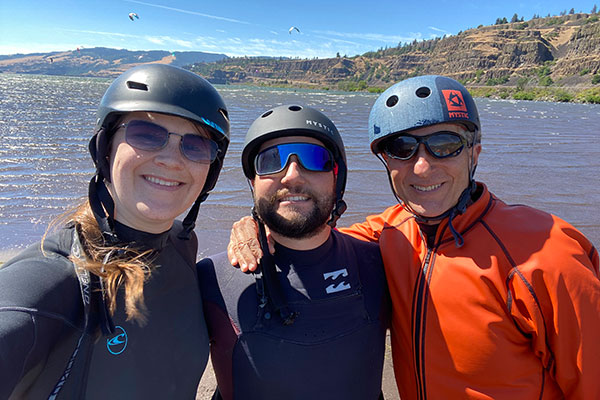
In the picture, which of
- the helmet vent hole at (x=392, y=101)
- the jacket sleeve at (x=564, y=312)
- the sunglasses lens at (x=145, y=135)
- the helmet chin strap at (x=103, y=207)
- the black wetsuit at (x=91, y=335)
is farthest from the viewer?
the helmet vent hole at (x=392, y=101)

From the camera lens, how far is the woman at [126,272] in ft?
5.24

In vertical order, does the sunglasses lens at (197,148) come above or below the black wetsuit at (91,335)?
above

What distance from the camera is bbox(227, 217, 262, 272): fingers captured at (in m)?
2.42

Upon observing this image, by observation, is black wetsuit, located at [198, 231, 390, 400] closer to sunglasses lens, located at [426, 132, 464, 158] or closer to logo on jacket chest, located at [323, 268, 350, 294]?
logo on jacket chest, located at [323, 268, 350, 294]

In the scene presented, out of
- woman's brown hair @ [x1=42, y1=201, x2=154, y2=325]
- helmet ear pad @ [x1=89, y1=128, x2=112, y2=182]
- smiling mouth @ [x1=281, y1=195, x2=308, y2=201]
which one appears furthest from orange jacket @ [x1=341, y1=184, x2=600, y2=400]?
helmet ear pad @ [x1=89, y1=128, x2=112, y2=182]

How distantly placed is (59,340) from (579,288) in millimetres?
2810

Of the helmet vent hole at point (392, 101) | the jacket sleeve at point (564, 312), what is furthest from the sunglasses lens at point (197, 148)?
the jacket sleeve at point (564, 312)

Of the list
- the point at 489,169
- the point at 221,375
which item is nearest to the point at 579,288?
the point at 221,375

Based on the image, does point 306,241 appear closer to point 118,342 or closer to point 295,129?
point 295,129

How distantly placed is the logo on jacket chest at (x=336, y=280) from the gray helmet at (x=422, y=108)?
1233mm

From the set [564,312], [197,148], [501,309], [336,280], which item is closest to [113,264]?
[197,148]

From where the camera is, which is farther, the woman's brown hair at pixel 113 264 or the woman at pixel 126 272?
the woman's brown hair at pixel 113 264

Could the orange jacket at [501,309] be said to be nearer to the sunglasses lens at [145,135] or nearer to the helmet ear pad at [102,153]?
the sunglasses lens at [145,135]

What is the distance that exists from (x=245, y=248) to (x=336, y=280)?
726mm
